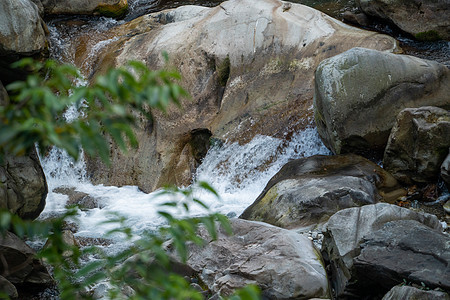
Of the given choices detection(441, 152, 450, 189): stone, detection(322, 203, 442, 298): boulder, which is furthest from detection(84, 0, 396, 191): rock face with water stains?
detection(322, 203, 442, 298): boulder

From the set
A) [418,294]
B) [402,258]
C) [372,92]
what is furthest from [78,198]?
[418,294]

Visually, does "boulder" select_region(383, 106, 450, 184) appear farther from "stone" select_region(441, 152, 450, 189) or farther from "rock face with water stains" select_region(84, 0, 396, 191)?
"rock face with water stains" select_region(84, 0, 396, 191)

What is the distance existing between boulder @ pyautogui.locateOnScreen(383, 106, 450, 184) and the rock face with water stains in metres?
1.88

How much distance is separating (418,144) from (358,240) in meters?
2.87

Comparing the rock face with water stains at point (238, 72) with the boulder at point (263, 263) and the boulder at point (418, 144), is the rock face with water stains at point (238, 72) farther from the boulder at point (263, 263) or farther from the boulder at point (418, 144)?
the boulder at point (263, 263)

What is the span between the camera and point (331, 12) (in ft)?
43.3

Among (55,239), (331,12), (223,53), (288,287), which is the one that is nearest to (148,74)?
(55,239)

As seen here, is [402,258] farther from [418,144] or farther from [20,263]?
[20,263]

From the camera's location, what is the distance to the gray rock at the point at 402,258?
461 cm

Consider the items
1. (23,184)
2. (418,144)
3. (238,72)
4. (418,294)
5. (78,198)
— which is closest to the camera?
(418,294)

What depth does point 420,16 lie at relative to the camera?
11.3m

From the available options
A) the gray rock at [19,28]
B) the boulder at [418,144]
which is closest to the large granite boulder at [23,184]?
the gray rock at [19,28]

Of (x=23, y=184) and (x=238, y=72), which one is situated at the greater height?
(x=238, y=72)

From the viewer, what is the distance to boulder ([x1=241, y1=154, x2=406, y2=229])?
7070mm
